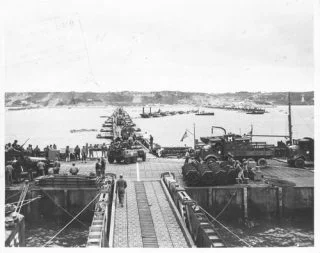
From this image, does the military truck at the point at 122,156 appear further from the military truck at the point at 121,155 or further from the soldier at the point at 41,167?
the soldier at the point at 41,167

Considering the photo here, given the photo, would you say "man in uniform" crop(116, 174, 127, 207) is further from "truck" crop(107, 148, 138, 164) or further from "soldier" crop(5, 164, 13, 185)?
"truck" crop(107, 148, 138, 164)

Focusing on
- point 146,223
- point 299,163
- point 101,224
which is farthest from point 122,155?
point 101,224

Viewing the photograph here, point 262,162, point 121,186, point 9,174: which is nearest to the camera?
point 121,186

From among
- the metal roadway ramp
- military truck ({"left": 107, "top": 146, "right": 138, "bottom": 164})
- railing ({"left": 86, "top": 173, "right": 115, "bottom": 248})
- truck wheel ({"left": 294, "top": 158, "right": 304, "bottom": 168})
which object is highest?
military truck ({"left": 107, "top": 146, "right": 138, "bottom": 164})

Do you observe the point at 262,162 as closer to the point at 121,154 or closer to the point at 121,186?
the point at 121,154

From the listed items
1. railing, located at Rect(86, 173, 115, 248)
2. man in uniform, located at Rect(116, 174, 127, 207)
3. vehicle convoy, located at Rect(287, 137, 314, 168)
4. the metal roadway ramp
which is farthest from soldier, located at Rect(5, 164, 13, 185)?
vehicle convoy, located at Rect(287, 137, 314, 168)
